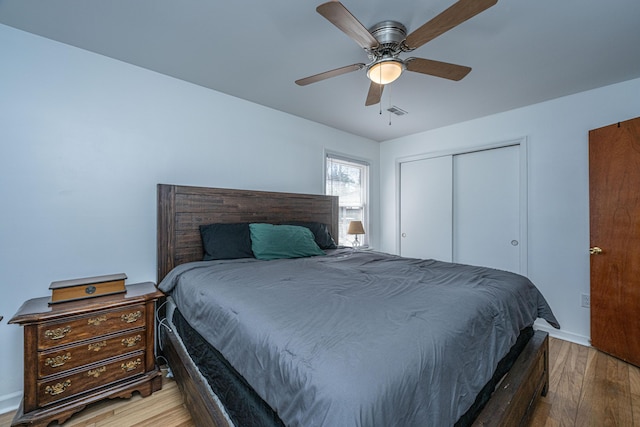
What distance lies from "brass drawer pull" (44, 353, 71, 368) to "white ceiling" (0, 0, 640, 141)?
207cm

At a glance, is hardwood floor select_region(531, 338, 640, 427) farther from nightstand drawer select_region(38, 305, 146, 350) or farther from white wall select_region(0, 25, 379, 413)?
white wall select_region(0, 25, 379, 413)

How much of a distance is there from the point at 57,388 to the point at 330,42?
2764 millimetres

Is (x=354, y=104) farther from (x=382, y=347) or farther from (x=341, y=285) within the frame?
(x=382, y=347)

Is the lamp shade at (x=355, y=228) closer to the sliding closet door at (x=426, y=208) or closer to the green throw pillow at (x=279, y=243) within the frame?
the sliding closet door at (x=426, y=208)

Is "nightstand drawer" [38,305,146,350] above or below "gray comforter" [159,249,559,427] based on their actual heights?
below

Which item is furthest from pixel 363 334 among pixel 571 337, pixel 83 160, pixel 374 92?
pixel 571 337

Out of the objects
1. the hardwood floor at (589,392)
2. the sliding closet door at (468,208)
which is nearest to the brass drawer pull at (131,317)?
the hardwood floor at (589,392)

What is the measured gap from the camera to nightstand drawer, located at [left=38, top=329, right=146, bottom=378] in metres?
1.49

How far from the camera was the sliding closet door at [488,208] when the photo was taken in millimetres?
3197

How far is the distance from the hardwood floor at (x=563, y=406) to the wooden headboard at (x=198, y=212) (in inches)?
35.0

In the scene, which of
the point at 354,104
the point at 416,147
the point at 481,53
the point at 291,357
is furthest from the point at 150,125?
the point at 416,147

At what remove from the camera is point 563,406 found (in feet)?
5.66

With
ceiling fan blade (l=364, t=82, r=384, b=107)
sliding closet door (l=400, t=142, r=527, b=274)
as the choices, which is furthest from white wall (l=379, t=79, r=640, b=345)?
ceiling fan blade (l=364, t=82, r=384, b=107)

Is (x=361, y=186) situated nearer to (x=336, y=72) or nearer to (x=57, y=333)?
(x=336, y=72)
